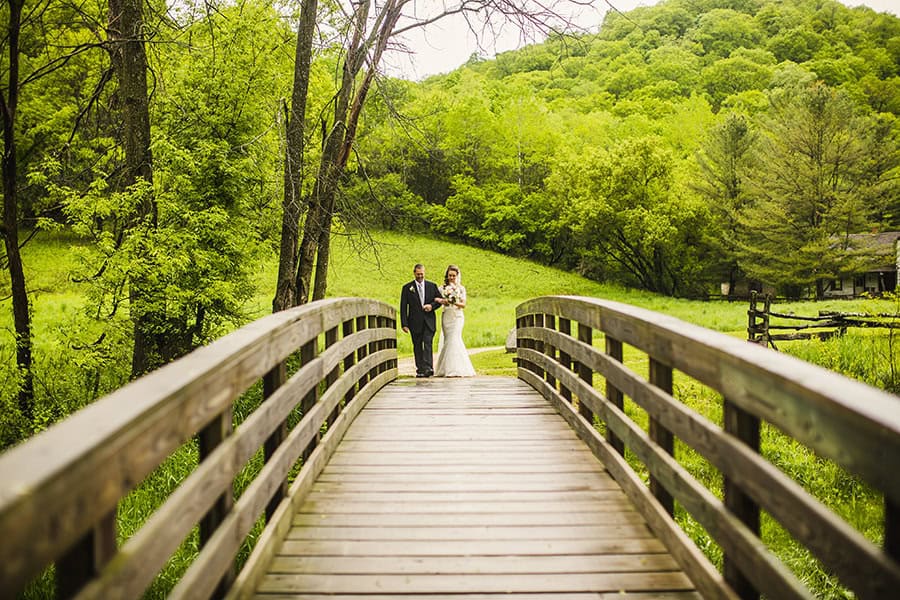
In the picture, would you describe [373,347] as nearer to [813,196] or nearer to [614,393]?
[614,393]

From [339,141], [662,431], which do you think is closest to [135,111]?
[339,141]

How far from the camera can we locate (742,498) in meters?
2.62

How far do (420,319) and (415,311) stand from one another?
0.17 meters

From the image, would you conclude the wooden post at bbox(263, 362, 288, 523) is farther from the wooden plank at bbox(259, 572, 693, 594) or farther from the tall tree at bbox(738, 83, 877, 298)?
the tall tree at bbox(738, 83, 877, 298)

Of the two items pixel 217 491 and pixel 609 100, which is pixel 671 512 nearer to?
pixel 217 491

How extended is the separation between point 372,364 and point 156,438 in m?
6.05

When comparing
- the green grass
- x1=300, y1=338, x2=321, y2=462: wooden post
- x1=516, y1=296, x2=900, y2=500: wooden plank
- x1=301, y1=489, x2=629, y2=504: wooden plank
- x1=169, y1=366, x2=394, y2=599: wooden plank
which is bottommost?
the green grass

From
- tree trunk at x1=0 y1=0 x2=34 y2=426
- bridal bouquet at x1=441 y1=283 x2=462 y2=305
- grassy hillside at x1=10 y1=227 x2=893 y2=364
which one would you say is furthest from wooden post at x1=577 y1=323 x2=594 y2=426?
grassy hillside at x1=10 y1=227 x2=893 y2=364

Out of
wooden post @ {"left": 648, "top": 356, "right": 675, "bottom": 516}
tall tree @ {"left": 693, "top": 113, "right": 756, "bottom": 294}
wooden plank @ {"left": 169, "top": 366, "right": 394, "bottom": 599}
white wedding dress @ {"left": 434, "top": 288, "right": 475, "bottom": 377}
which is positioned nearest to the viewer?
wooden plank @ {"left": 169, "top": 366, "right": 394, "bottom": 599}

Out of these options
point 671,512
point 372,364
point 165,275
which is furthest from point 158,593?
point 165,275

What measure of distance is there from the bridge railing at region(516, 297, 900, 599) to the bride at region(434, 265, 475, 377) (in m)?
7.38

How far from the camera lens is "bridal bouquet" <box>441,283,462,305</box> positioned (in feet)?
39.4

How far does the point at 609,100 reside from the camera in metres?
80.6

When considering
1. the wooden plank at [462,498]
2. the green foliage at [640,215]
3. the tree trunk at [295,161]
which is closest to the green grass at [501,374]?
the tree trunk at [295,161]
